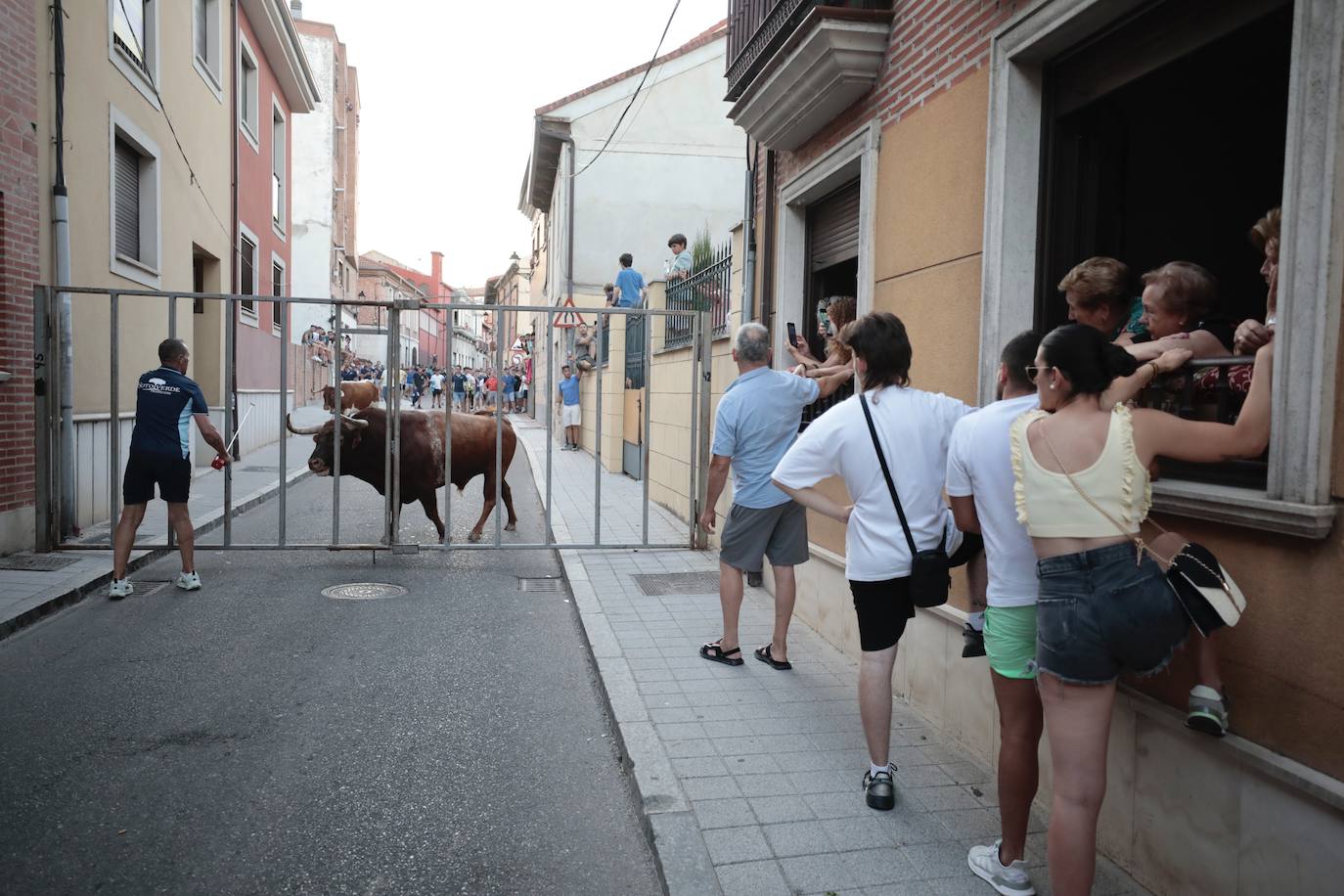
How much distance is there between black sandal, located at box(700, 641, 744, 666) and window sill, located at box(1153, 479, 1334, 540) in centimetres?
286

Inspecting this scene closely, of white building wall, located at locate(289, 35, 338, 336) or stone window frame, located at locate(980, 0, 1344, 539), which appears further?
white building wall, located at locate(289, 35, 338, 336)

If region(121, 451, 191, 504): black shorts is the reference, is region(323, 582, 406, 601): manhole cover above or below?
below

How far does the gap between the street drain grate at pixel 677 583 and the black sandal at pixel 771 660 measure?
1786 millimetres

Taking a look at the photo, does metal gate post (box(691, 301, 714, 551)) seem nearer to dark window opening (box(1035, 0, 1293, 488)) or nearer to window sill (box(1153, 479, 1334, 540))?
dark window opening (box(1035, 0, 1293, 488))

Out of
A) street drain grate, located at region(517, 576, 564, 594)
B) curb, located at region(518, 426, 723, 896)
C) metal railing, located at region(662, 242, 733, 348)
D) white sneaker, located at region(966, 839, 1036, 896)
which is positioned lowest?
street drain grate, located at region(517, 576, 564, 594)

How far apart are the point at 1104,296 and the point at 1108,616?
154 centimetres

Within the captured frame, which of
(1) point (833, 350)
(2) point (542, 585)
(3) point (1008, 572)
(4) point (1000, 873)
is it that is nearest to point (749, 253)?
(1) point (833, 350)

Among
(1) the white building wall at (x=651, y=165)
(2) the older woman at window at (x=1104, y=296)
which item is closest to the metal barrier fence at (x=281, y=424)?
(2) the older woman at window at (x=1104, y=296)

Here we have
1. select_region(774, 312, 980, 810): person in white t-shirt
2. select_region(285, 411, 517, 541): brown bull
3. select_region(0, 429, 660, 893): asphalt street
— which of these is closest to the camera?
select_region(0, 429, 660, 893): asphalt street

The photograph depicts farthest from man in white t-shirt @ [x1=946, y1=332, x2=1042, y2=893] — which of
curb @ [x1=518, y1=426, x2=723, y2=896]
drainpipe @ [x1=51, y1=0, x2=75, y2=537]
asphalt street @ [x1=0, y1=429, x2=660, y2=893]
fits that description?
drainpipe @ [x1=51, y1=0, x2=75, y2=537]

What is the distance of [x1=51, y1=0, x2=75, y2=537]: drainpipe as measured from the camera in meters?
8.33

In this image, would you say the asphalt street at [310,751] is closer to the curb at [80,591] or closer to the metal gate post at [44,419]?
the curb at [80,591]

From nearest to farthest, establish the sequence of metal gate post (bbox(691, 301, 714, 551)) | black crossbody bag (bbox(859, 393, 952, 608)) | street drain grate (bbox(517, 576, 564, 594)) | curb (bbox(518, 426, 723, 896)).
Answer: curb (bbox(518, 426, 723, 896)) → black crossbody bag (bbox(859, 393, 952, 608)) → street drain grate (bbox(517, 576, 564, 594)) → metal gate post (bbox(691, 301, 714, 551))

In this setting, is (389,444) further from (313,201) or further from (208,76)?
(313,201)
